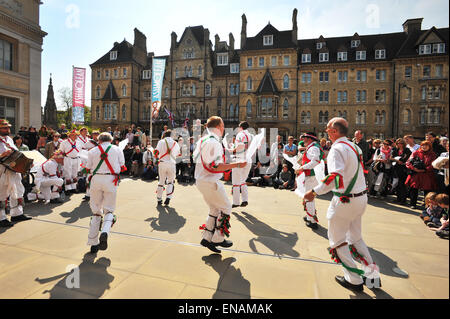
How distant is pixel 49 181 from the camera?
7887 mm

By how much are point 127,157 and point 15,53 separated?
1520 cm

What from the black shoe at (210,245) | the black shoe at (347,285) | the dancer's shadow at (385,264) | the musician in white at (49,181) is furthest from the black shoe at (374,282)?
the musician in white at (49,181)

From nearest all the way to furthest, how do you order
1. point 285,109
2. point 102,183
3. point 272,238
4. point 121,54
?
point 102,183 < point 272,238 < point 285,109 < point 121,54

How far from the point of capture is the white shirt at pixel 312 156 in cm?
560

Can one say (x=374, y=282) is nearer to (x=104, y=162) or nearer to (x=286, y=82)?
(x=104, y=162)

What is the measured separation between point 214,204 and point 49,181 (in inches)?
249

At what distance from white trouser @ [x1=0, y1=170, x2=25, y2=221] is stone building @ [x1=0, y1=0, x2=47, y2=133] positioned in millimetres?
18904

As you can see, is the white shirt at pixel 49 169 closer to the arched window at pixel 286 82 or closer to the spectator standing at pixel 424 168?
the spectator standing at pixel 424 168

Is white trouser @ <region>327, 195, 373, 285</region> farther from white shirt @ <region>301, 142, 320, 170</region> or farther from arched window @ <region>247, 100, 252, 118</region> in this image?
arched window @ <region>247, 100, 252, 118</region>

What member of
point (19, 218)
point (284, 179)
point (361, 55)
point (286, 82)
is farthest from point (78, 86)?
point (361, 55)

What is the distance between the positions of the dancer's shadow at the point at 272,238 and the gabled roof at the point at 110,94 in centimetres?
4873

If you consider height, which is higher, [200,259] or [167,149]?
[167,149]
